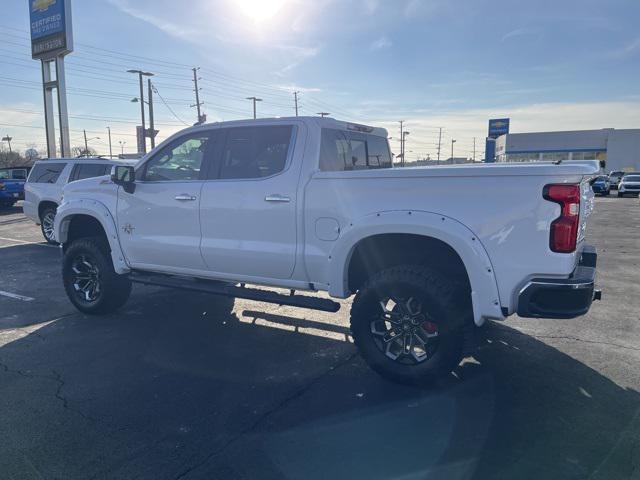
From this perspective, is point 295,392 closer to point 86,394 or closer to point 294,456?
point 294,456

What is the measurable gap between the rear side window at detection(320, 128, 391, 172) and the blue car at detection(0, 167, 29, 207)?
19705 millimetres

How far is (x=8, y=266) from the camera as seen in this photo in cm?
907

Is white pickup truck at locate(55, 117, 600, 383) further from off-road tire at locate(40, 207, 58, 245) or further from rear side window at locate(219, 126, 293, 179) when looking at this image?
off-road tire at locate(40, 207, 58, 245)

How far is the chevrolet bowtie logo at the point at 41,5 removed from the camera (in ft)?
75.6

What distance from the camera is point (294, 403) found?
3625mm

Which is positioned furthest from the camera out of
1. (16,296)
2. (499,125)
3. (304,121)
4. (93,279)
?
(499,125)

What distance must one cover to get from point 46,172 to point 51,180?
0.39 metres

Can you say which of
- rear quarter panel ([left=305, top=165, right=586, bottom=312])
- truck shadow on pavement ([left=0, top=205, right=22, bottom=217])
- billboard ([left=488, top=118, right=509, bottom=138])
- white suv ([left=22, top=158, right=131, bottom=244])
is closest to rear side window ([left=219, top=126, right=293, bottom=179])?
rear quarter panel ([left=305, top=165, right=586, bottom=312])

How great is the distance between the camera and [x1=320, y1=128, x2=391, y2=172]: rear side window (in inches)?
177

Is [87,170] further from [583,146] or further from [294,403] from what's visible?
[583,146]

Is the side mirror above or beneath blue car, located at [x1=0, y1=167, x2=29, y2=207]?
above

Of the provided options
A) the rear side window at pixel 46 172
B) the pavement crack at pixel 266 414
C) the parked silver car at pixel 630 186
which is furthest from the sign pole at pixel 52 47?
the parked silver car at pixel 630 186

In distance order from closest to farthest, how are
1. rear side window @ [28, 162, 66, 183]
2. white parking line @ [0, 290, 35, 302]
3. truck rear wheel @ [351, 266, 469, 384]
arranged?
1. truck rear wheel @ [351, 266, 469, 384]
2. white parking line @ [0, 290, 35, 302]
3. rear side window @ [28, 162, 66, 183]

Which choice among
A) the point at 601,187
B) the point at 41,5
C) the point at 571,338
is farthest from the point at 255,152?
the point at 601,187
